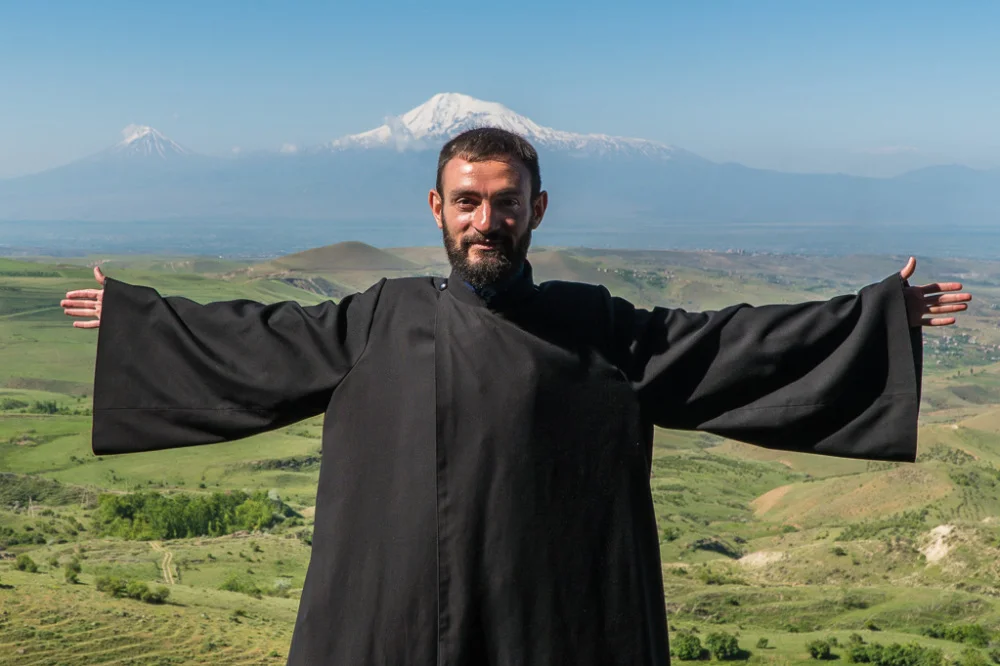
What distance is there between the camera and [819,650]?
8.05 metres

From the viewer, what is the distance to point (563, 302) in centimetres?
266

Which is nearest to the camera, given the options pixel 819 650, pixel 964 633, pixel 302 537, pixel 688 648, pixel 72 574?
pixel 688 648

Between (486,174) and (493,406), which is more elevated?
(486,174)

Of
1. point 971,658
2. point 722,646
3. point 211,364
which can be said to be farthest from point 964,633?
point 211,364

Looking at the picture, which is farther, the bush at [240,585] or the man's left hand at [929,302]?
the bush at [240,585]

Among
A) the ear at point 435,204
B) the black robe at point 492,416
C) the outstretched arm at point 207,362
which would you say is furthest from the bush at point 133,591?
the ear at point 435,204

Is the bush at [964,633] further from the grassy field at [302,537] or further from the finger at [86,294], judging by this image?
the finger at [86,294]

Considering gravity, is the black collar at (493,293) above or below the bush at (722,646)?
above

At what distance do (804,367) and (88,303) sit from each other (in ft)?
6.86

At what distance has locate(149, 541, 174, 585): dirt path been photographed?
11552mm

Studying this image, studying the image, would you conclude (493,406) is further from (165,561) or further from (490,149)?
(165,561)

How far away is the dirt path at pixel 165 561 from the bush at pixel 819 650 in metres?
6.69

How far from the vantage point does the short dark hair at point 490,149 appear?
100 inches

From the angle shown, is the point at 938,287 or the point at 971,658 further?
the point at 971,658
